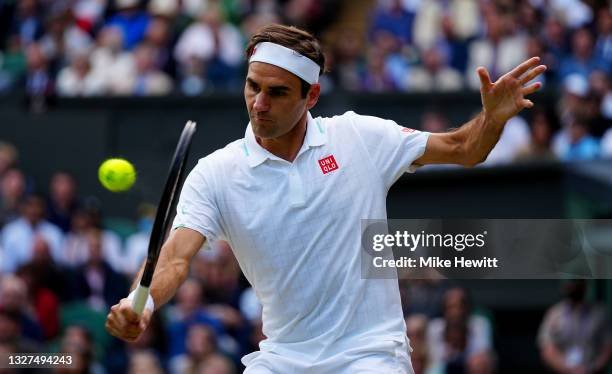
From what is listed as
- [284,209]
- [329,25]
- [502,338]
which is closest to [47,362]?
[502,338]

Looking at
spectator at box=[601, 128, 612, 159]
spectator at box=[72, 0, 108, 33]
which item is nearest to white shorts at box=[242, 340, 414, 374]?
spectator at box=[601, 128, 612, 159]

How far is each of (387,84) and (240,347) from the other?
15.3 feet

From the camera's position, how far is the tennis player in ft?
18.6

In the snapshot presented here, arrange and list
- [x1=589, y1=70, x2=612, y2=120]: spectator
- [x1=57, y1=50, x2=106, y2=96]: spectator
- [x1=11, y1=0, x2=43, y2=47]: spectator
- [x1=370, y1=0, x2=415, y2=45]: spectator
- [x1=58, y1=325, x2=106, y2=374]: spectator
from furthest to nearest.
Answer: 1. [x1=11, y1=0, x2=43, y2=47]: spectator
2. [x1=370, y1=0, x2=415, y2=45]: spectator
3. [x1=57, y1=50, x2=106, y2=96]: spectator
4. [x1=589, y1=70, x2=612, y2=120]: spectator
5. [x1=58, y1=325, x2=106, y2=374]: spectator

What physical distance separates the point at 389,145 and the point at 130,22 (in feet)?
35.7

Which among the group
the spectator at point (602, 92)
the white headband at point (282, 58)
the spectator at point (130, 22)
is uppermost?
the spectator at point (130, 22)

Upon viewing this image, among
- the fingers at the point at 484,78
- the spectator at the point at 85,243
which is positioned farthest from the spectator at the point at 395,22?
the fingers at the point at 484,78

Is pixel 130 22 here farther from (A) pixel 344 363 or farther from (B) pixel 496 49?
(A) pixel 344 363

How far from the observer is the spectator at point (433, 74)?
14797 mm

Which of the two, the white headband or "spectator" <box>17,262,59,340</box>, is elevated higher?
the white headband

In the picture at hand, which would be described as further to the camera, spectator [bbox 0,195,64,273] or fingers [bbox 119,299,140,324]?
spectator [bbox 0,195,64,273]

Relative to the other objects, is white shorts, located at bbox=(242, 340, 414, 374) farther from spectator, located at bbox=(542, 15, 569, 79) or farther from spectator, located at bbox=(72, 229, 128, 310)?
spectator, located at bbox=(542, 15, 569, 79)

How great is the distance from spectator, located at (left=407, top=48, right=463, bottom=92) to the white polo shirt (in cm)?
885

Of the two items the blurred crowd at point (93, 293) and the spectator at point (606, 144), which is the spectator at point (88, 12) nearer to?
the blurred crowd at point (93, 293)
